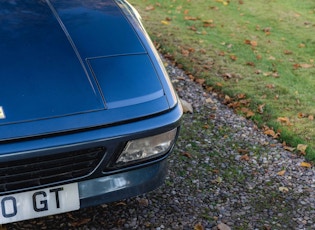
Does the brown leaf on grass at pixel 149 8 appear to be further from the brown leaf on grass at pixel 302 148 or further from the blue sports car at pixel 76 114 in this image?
the blue sports car at pixel 76 114

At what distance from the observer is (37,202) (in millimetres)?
2215

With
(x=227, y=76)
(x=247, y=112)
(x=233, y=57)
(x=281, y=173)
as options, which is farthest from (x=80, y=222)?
(x=233, y=57)

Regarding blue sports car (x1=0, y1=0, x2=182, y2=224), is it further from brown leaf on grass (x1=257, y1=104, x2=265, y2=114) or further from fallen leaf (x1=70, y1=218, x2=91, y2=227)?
brown leaf on grass (x1=257, y1=104, x2=265, y2=114)

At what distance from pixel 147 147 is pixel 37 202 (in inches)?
21.8

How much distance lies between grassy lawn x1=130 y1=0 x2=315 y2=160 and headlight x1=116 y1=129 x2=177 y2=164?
178 centimetres

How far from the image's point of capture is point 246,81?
16.6ft

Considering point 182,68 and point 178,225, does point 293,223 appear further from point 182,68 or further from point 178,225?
point 182,68

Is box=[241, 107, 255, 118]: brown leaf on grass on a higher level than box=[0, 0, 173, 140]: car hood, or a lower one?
lower

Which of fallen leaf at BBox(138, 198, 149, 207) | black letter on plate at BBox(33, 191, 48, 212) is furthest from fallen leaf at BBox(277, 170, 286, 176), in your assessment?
black letter on plate at BBox(33, 191, 48, 212)

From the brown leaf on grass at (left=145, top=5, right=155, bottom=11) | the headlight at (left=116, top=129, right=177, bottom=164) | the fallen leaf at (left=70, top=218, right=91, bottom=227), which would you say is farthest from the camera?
the brown leaf on grass at (left=145, top=5, right=155, bottom=11)

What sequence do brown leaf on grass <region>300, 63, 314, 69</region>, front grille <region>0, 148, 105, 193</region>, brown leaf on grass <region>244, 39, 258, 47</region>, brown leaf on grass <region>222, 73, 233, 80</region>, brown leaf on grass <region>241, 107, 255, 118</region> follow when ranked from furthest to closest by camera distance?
1. brown leaf on grass <region>244, 39, 258, 47</region>
2. brown leaf on grass <region>300, 63, 314, 69</region>
3. brown leaf on grass <region>222, 73, 233, 80</region>
4. brown leaf on grass <region>241, 107, 255, 118</region>
5. front grille <region>0, 148, 105, 193</region>

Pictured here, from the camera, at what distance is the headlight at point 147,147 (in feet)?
7.59

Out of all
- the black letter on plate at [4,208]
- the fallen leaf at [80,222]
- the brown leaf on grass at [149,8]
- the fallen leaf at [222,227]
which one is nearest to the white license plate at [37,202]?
the black letter on plate at [4,208]

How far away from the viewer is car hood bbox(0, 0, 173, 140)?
2.20 m
